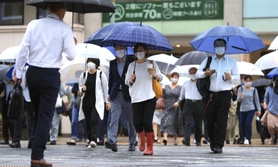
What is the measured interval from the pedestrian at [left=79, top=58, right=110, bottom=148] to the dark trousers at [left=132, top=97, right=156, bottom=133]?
10.3ft

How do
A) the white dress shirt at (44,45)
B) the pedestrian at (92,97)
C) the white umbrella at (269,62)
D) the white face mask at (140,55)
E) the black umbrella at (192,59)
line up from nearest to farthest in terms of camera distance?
the white dress shirt at (44,45)
the white face mask at (140,55)
the pedestrian at (92,97)
the black umbrella at (192,59)
the white umbrella at (269,62)

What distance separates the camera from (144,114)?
12.4 metres

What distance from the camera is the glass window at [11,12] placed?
102 ft

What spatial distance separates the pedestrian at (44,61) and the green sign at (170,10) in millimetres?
19956

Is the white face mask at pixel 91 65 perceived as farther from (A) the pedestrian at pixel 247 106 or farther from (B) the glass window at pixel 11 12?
(B) the glass window at pixel 11 12

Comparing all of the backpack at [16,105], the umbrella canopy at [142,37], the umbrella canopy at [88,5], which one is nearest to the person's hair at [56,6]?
the umbrella canopy at [88,5]

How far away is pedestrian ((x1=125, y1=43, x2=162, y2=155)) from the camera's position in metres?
12.3

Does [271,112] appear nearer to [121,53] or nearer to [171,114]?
[171,114]

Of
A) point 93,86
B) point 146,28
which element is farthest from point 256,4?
point 146,28

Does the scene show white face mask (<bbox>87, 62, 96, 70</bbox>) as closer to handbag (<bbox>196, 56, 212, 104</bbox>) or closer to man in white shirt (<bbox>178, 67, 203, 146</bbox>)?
handbag (<bbox>196, 56, 212, 104</bbox>)

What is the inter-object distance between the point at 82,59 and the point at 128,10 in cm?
869

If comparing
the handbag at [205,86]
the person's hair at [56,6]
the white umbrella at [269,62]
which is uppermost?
the person's hair at [56,6]

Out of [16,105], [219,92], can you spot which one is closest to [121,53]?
[219,92]

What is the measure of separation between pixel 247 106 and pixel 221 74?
7661mm
